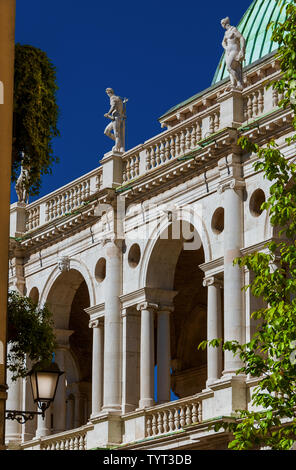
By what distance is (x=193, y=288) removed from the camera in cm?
4375

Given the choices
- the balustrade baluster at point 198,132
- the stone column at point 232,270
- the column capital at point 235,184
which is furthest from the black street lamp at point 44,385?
the balustrade baluster at point 198,132

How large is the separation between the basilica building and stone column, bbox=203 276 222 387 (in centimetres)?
2

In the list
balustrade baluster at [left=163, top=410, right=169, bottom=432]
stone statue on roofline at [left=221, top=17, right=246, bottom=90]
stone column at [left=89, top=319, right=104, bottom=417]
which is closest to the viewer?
stone statue on roofline at [left=221, top=17, right=246, bottom=90]

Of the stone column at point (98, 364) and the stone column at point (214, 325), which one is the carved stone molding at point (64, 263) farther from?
the stone column at point (214, 325)

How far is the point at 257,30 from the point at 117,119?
6.79 metres

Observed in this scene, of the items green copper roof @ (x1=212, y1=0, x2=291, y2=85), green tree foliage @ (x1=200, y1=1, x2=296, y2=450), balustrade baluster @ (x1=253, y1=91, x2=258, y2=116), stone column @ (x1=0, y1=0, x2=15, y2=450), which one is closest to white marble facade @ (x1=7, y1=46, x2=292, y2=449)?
balustrade baluster @ (x1=253, y1=91, x2=258, y2=116)

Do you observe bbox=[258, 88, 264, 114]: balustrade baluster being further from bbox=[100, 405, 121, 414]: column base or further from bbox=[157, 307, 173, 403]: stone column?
bbox=[100, 405, 121, 414]: column base

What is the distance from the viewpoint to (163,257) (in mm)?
37625

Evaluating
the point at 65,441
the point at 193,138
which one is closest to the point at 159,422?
the point at 65,441

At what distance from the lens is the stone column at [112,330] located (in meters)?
37.8

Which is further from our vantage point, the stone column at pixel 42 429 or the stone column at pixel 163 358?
the stone column at pixel 42 429

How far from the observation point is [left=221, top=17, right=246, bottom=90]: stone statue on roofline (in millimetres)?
34812

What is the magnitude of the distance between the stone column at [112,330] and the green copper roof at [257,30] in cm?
838

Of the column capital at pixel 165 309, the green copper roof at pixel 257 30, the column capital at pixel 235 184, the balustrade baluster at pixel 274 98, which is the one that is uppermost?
the green copper roof at pixel 257 30
